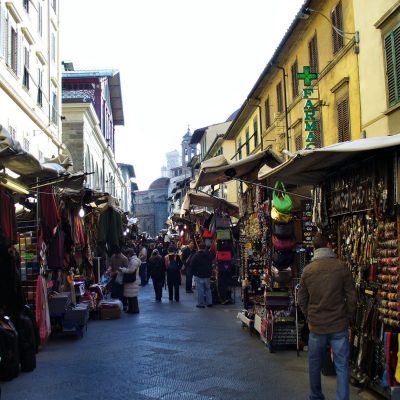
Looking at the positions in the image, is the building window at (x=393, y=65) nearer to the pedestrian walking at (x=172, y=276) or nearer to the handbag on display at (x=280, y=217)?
the handbag on display at (x=280, y=217)

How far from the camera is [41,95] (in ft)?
68.9

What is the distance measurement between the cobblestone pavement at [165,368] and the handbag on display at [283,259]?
1.35 m

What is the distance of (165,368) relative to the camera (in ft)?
23.8

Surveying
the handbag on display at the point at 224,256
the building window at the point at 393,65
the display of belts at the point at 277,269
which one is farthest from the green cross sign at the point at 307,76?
the display of belts at the point at 277,269

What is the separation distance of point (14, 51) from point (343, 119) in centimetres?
1023

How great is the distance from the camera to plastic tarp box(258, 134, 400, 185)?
202 inches

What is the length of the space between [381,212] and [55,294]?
6.39 meters

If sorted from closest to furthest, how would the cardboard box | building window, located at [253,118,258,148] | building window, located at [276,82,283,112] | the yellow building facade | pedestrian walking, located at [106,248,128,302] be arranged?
the cardboard box, pedestrian walking, located at [106,248,128,302], the yellow building facade, building window, located at [276,82,283,112], building window, located at [253,118,258,148]

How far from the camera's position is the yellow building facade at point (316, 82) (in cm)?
1409

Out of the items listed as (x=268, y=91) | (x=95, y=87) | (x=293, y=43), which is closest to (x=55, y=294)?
(x=293, y=43)

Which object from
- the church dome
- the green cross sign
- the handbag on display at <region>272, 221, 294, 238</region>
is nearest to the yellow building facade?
the green cross sign

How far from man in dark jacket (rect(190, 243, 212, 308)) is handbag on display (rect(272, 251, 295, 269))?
538 cm

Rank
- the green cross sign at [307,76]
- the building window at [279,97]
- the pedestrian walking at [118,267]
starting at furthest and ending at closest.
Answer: the building window at [279,97] < the green cross sign at [307,76] < the pedestrian walking at [118,267]

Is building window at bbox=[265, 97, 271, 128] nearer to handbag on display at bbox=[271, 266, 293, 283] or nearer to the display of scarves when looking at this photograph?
handbag on display at bbox=[271, 266, 293, 283]
